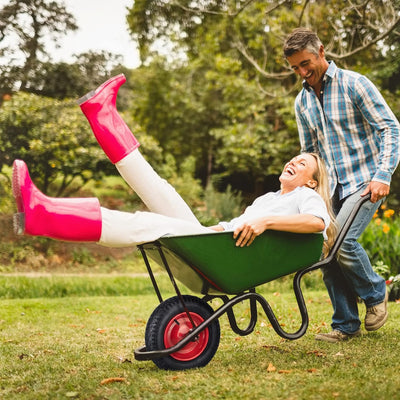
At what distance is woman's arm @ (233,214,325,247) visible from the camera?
2188 mm

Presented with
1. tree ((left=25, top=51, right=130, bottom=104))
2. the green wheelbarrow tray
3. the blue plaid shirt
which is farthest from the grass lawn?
tree ((left=25, top=51, right=130, bottom=104))

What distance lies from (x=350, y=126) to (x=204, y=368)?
53.8 inches

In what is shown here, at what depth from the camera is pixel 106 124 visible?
7.61 ft

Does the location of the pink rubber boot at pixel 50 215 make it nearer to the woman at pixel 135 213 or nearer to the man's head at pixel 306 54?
the woman at pixel 135 213

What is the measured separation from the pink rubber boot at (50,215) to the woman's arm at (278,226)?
0.56m

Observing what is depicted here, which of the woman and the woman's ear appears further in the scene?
the woman's ear

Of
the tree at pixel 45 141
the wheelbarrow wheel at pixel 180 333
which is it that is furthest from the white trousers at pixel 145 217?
the tree at pixel 45 141

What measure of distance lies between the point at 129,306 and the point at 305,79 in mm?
2733

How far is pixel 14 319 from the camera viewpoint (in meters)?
4.08

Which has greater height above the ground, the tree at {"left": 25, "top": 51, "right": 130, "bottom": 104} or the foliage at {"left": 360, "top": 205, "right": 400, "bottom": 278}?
the tree at {"left": 25, "top": 51, "right": 130, "bottom": 104}

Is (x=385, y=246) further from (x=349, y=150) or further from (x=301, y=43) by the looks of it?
(x=301, y=43)

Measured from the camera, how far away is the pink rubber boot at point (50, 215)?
1.95 m

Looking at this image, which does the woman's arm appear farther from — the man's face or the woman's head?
the man's face

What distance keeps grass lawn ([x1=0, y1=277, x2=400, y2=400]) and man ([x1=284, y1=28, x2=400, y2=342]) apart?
0.24 metres
